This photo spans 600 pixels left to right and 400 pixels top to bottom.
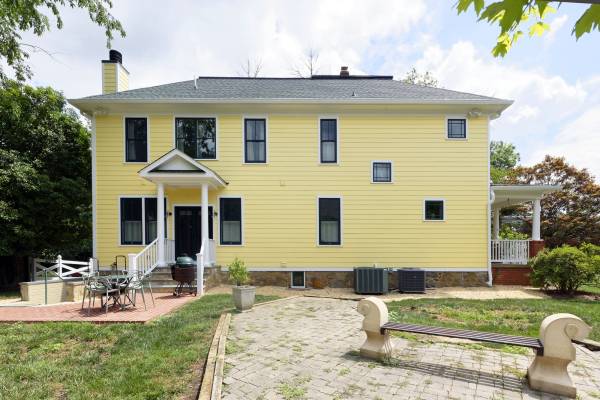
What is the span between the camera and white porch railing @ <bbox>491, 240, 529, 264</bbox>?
12391 mm

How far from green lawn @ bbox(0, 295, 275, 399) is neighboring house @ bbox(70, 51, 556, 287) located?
18.7 ft

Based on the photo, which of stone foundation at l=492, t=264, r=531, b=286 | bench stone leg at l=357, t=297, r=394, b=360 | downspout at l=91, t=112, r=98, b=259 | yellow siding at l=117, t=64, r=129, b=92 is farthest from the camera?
yellow siding at l=117, t=64, r=129, b=92

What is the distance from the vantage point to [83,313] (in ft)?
24.1

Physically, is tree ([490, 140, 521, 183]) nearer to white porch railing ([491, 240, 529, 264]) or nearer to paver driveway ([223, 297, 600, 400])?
white porch railing ([491, 240, 529, 264])

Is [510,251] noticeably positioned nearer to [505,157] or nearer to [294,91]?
[294,91]

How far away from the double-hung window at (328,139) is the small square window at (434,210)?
387 cm

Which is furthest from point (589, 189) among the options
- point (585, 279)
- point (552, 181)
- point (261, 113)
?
point (261, 113)

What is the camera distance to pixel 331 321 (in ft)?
22.0

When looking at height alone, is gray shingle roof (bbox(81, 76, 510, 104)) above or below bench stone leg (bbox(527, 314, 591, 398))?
above

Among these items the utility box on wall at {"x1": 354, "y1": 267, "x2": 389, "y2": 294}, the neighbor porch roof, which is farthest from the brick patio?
the neighbor porch roof

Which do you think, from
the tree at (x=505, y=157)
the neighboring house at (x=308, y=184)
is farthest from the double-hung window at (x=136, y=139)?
the tree at (x=505, y=157)

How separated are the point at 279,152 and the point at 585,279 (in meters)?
10.4

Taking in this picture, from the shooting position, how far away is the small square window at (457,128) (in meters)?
12.3

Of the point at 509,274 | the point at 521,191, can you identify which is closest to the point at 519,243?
the point at 509,274
